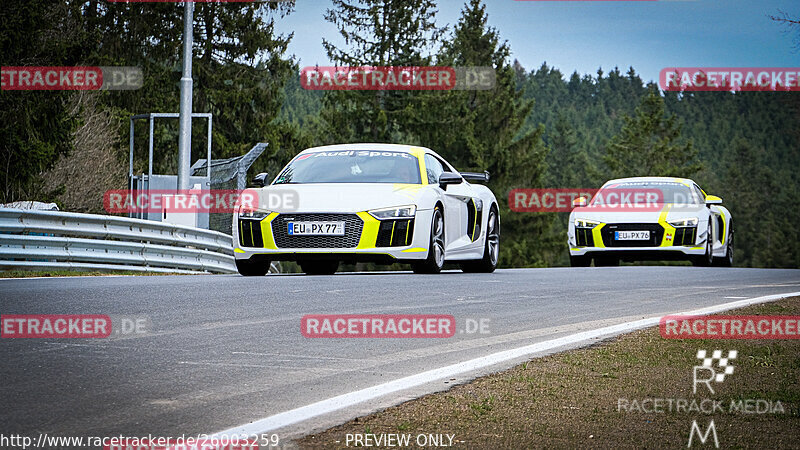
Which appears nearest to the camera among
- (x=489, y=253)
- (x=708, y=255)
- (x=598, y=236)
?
(x=489, y=253)

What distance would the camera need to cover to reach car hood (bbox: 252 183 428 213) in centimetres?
1271

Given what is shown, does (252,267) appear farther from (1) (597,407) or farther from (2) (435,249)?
(1) (597,407)

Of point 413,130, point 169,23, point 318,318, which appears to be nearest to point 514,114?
point 413,130

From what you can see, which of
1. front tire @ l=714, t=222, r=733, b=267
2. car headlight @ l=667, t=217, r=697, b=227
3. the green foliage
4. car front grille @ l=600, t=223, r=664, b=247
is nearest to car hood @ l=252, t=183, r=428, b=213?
car front grille @ l=600, t=223, r=664, b=247

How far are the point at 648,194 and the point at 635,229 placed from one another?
1419mm

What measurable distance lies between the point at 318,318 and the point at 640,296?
16.4 feet

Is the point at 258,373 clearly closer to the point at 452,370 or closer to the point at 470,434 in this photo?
the point at 452,370

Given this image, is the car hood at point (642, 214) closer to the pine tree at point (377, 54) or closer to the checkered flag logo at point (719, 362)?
the checkered flag logo at point (719, 362)

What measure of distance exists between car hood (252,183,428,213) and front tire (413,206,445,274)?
418mm

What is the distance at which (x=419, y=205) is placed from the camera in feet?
42.8

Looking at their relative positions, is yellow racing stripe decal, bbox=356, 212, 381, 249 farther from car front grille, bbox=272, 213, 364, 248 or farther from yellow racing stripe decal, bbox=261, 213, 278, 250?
yellow racing stripe decal, bbox=261, 213, 278, 250

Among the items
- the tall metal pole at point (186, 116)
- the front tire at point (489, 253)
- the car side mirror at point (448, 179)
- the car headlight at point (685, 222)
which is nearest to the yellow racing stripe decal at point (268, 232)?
the car side mirror at point (448, 179)

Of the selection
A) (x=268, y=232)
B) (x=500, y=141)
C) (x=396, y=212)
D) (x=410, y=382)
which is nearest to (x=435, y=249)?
(x=396, y=212)

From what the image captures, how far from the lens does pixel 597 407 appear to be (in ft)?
18.3
